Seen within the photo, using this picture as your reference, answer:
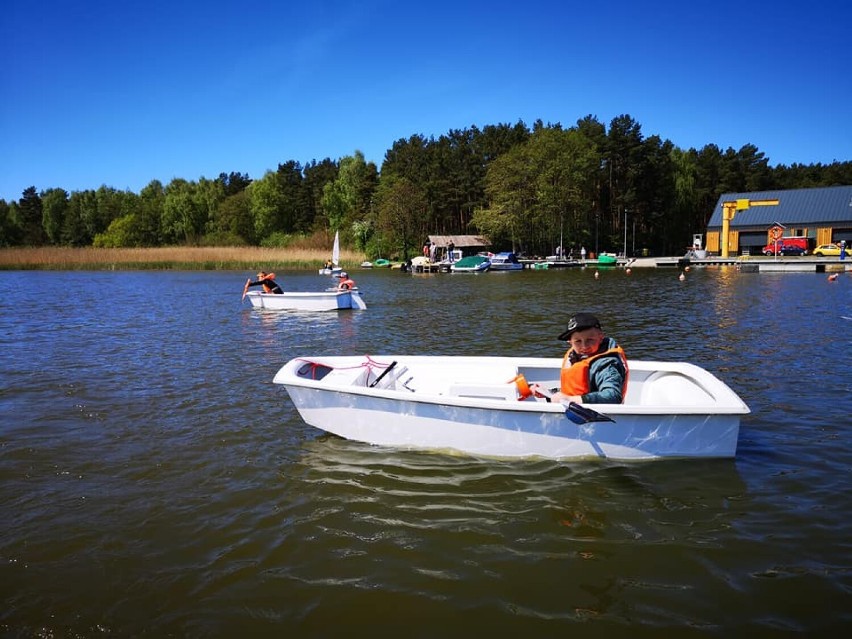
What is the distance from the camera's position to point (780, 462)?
712 centimetres

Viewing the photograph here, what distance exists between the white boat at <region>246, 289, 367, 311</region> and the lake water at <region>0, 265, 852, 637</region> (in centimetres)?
1215

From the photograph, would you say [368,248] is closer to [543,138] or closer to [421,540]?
[543,138]

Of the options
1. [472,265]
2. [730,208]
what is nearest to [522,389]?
[472,265]

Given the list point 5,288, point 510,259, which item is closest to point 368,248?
point 510,259

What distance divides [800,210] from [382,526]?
72065 millimetres

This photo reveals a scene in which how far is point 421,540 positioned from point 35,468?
17.2ft

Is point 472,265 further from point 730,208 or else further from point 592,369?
point 592,369

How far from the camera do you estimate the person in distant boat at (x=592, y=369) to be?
673 cm

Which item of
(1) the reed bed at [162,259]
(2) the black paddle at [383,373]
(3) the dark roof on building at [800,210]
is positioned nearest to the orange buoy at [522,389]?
(2) the black paddle at [383,373]

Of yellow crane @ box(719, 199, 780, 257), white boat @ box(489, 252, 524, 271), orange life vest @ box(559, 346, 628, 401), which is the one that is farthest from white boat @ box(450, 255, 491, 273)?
orange life vest @ box(559, 346, 628, 401)

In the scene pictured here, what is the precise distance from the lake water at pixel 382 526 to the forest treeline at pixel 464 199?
61475 mm

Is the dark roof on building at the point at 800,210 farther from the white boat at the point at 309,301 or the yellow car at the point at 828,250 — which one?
the white boat at the point at 309,301

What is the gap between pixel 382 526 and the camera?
577 cm

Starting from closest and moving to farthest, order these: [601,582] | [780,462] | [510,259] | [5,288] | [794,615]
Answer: [794,615] < [601,582] < [780,462] < [5,288] < [510,259]
